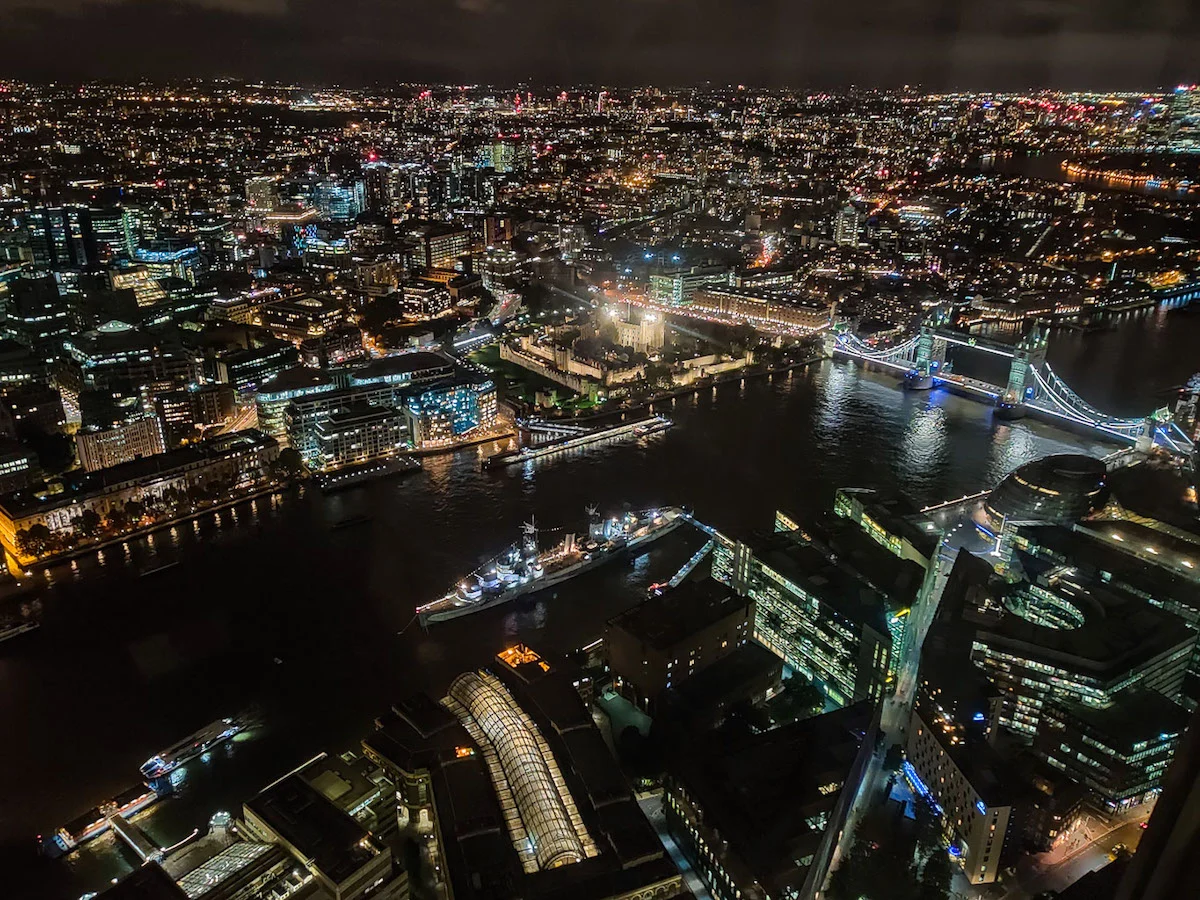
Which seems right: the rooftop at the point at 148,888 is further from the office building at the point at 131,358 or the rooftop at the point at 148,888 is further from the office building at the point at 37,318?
the office building at the point at 37,318

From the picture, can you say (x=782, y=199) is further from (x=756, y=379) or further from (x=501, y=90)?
(x=501, y=90)

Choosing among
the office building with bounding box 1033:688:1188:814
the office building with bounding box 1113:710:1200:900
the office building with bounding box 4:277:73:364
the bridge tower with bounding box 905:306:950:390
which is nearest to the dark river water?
the bridge tower with bounding box 905:306:950:390

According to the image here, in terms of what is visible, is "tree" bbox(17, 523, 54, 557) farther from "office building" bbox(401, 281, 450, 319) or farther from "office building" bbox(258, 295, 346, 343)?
"office building" bbox(401, 281, 450, 319)

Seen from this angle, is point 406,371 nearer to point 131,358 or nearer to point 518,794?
point 131,358

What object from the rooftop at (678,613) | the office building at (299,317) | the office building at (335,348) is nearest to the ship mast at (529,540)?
the rooftop at (678,613)

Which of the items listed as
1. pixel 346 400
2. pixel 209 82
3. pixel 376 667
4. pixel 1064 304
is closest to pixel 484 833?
pixel 376 667

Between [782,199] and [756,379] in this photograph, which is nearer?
[756,379]
